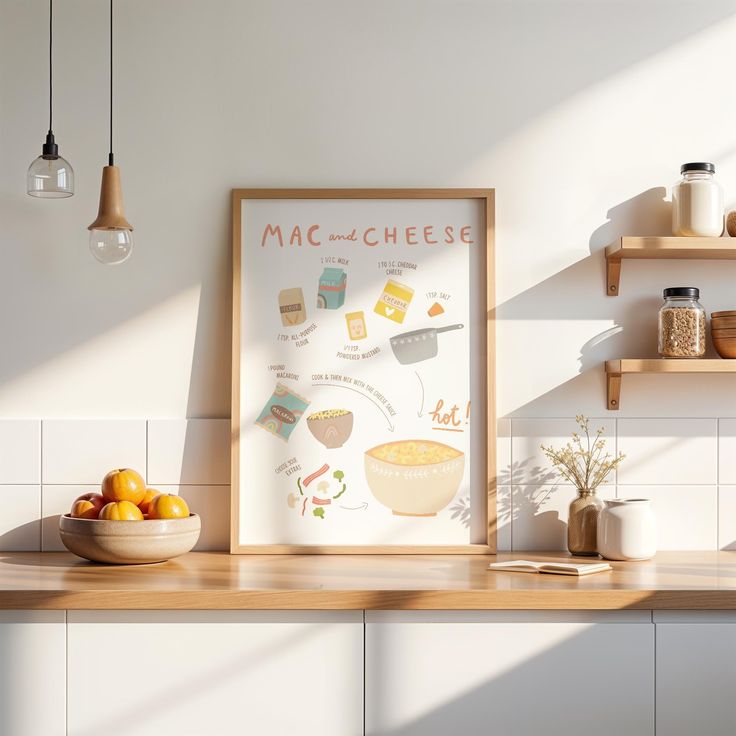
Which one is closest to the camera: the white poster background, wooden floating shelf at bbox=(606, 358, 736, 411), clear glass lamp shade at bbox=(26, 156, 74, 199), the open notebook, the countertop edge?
the countertop edge

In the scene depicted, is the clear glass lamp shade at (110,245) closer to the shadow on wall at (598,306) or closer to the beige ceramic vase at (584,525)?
the shadow on wall at (598,306)

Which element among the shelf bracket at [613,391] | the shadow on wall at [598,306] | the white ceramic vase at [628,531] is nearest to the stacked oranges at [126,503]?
the shadow on wall at [598,306]

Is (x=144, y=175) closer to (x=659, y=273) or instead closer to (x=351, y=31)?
(x=351, y=31)

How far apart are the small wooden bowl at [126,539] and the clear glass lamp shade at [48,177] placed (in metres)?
0.77

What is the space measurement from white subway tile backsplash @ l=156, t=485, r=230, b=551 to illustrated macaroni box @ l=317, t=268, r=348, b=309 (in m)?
0.56

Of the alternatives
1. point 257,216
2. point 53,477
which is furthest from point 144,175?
point 53,477

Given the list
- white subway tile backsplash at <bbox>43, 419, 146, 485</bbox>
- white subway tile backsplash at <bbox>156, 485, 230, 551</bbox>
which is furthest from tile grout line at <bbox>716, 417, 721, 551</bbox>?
white subway tile backsplash at <bbox>43, 419, 146, 485</bbox>

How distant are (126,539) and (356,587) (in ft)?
1.87

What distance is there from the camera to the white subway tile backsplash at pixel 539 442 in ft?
7.86

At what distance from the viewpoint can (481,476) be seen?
7.76ft

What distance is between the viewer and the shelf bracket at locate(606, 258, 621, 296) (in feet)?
7.77

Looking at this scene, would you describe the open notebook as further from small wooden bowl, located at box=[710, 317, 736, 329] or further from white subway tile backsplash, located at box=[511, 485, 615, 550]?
small wooden bowl, located at box=[710, 317, 736, 329]

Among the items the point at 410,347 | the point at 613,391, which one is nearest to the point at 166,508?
the point at 410,347

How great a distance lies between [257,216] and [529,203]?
721mm
